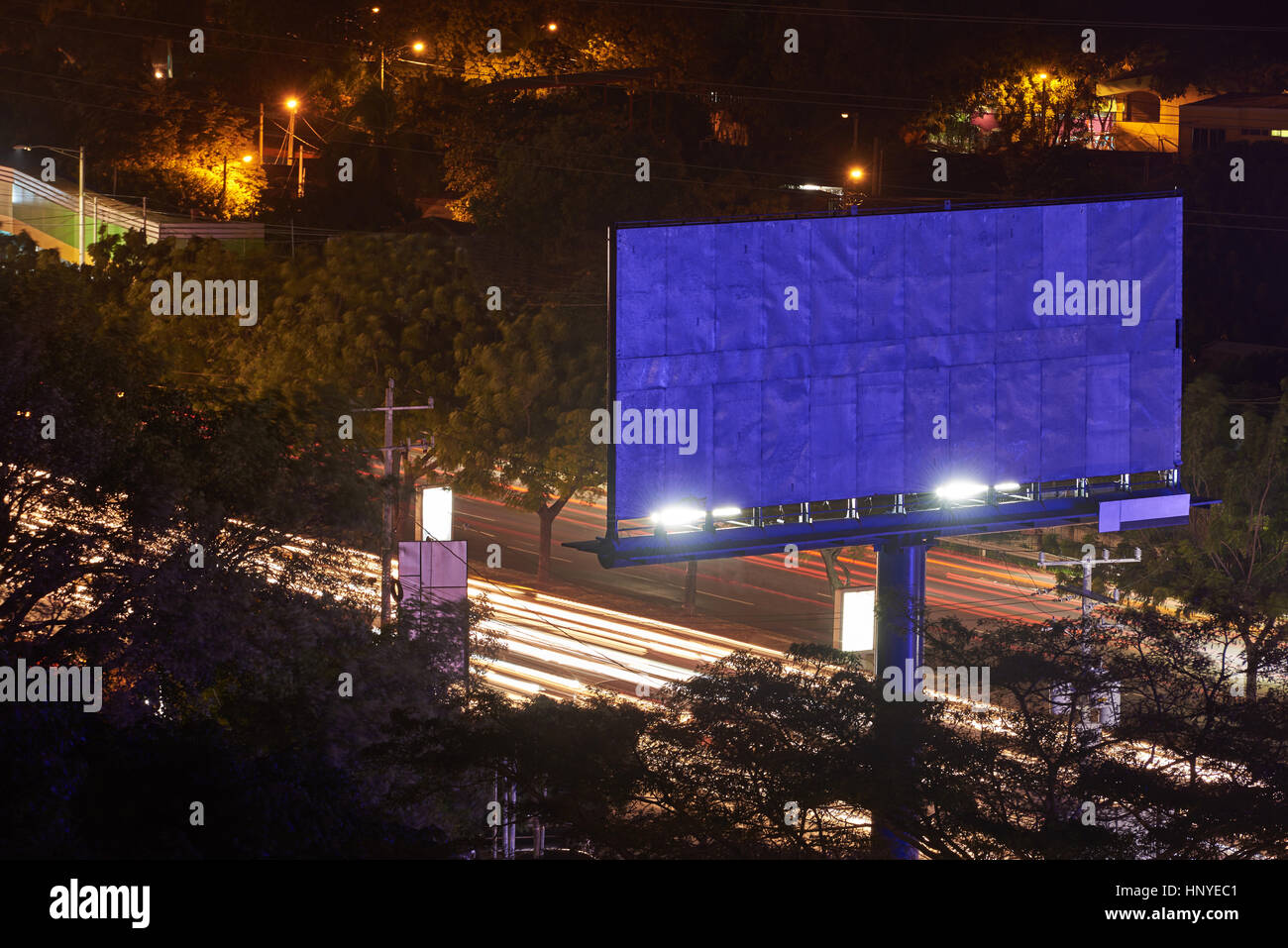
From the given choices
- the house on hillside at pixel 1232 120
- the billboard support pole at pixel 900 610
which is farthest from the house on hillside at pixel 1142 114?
the billboard support pole at pixel 900 610

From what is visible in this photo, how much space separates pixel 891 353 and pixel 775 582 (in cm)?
2529

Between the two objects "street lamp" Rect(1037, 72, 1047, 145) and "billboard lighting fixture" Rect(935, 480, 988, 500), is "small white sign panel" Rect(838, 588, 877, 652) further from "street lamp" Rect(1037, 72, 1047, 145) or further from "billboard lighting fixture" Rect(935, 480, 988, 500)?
"street lamp" Rect(1037, 72, 1047, 145)

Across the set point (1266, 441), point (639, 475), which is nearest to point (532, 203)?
point (1266, 441)

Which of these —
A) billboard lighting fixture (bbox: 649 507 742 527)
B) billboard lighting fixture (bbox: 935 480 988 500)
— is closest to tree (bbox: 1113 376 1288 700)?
billboard lighting fixture (bbox: 935 480 988 500)

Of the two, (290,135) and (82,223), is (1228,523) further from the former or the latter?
(290,135)

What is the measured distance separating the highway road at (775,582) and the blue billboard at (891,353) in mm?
15971

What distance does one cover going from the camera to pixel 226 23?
223ft

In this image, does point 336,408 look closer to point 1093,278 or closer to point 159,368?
point 159,368

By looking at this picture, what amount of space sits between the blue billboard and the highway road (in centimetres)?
1597

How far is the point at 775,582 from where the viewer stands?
4719 cm

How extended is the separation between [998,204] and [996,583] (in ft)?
82.1

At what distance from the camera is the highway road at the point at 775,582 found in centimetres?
4266

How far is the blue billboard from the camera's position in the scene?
20.8 m

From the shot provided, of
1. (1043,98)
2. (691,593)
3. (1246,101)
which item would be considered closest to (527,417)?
(691,593)
